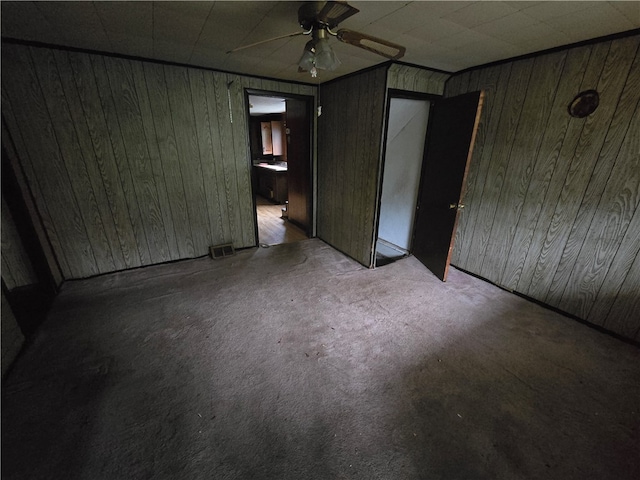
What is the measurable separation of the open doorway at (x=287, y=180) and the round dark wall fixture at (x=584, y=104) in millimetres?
2774

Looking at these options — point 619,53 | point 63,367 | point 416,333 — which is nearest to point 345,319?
point 416,333

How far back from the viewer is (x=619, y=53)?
6.00ft

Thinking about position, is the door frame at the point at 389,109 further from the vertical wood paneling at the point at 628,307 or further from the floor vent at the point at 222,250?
the vertical wood paneling at the point at 628,307

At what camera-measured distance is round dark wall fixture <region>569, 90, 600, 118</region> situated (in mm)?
1974

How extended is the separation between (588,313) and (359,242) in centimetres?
220

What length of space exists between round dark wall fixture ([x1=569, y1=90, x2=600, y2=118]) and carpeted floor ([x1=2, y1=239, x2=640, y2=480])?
1.73m

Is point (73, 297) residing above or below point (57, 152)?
below

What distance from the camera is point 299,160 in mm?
4074

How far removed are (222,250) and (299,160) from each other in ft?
6.04

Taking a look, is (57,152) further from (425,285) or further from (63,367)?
(425,285)

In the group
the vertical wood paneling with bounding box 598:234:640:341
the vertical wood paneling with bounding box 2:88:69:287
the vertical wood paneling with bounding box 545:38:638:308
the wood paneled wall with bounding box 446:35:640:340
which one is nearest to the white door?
the wood paneled wall with bounding box 446:35:640:340

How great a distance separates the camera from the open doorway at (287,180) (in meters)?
3.83

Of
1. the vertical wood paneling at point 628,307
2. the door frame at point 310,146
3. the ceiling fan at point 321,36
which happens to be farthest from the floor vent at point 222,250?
the vertical wood paneling at point 628,307

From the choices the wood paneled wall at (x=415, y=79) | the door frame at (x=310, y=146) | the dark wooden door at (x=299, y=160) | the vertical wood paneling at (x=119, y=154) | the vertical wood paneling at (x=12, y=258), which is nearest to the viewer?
the vertical wood paneling at (x=12, y=258)
